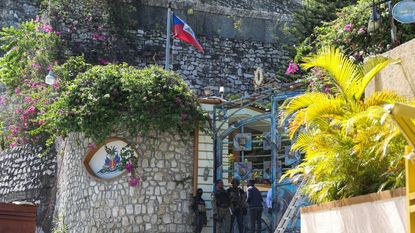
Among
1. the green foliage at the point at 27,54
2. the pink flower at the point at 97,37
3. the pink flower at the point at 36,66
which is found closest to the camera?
the pink flower at the point at 36,66

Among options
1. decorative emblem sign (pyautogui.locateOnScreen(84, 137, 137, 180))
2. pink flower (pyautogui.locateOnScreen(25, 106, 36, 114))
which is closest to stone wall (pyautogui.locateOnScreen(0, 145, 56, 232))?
pink flower (pyautogui.locateOnScreen(25, 106, 36, 114))

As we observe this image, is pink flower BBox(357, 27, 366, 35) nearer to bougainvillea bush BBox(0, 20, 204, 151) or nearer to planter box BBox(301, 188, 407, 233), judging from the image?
bougainvillea bush BBox(0, 20, 204, 151)

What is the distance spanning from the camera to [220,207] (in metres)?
15.6

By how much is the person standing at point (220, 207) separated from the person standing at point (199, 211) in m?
0.28

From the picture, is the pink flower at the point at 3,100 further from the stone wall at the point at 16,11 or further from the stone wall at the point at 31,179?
the stone wall at the point at 16,11

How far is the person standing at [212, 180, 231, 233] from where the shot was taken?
15531 mm

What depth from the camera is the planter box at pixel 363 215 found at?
22.1 feet

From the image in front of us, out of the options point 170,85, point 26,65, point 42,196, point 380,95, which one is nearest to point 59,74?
point 26,65

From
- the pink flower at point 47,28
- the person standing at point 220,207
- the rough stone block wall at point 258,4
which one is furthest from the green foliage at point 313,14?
the pink flower at point 47,28

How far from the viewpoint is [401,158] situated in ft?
23.5

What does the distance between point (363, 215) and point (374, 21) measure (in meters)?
7.40

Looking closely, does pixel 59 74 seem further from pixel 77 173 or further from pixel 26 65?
pixel 77 173

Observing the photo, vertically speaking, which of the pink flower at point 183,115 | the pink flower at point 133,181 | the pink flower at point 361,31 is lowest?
the pink flower at point 133,181

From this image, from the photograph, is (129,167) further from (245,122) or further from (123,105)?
(245,122)
